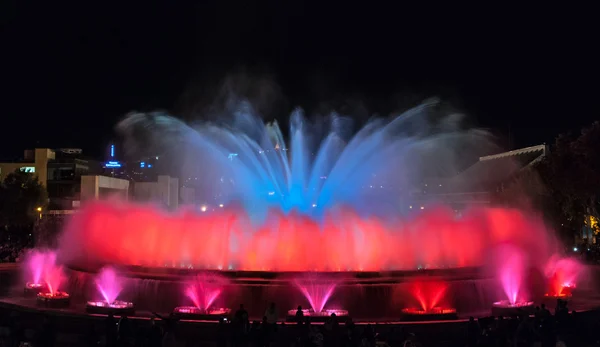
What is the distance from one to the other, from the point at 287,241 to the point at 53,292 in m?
9.38

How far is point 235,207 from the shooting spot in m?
29.4

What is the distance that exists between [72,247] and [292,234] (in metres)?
11.9

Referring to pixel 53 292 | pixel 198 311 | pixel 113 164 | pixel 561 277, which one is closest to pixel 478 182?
pixel 113 164

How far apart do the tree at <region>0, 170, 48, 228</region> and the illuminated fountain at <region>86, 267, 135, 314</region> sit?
3654 cm

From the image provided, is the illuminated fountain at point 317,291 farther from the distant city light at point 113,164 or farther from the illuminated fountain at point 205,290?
the distant city light at point 113,164

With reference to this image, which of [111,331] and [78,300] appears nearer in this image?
[111,331]

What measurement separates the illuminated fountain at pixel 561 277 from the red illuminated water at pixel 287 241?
1.54m

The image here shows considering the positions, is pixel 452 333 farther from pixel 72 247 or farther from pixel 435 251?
pixel 72 247

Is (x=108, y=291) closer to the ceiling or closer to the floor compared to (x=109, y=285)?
closer to the floor

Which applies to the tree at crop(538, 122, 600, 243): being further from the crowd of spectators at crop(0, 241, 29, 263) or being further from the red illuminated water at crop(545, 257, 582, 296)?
the crowd of spectators at crop(0, 241, 29, 263)

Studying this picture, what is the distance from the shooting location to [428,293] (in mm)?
19375

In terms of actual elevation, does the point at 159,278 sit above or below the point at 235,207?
below

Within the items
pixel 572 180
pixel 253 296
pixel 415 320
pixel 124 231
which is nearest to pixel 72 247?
pixel 124 231

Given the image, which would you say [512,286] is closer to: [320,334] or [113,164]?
[320,334]
